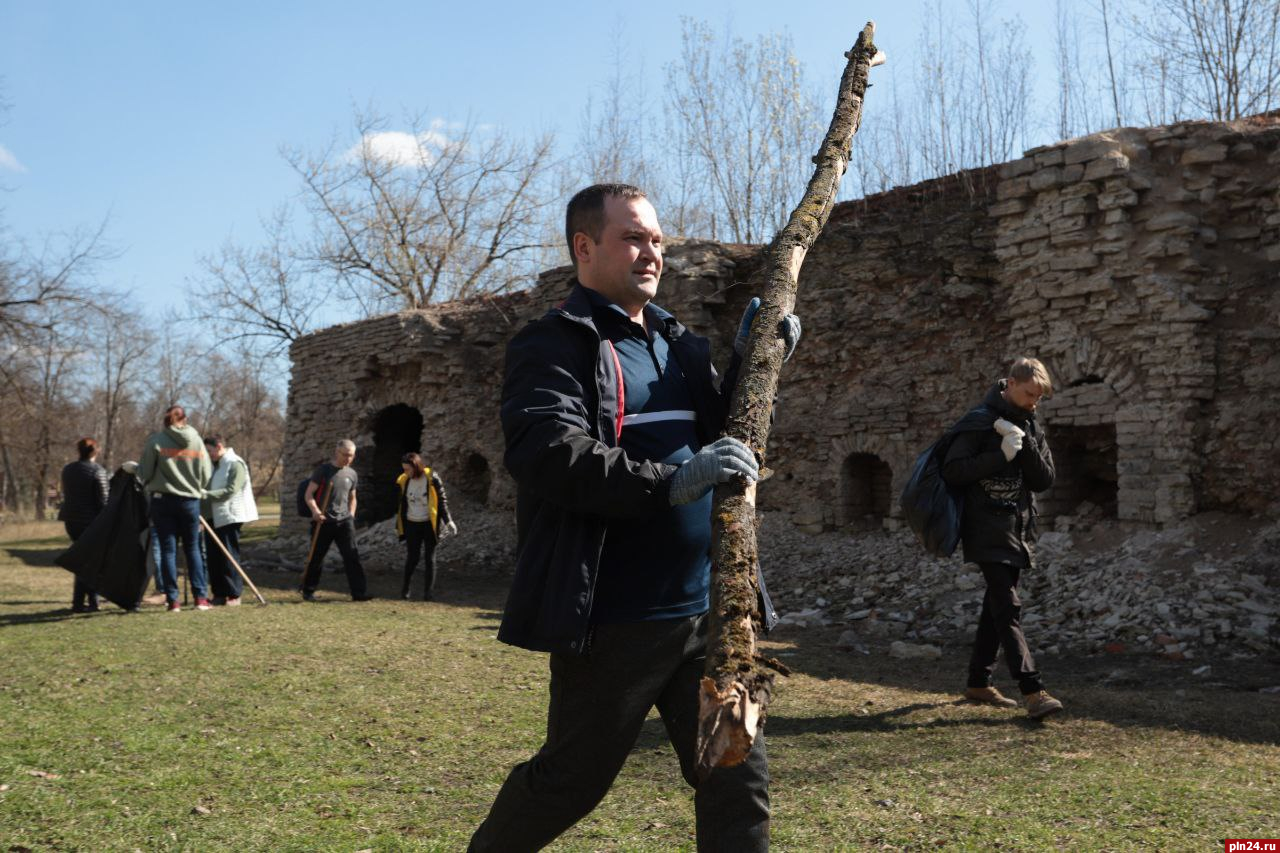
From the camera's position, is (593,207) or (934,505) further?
(934,505)

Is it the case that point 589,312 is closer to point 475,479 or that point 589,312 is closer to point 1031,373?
point 1031,373

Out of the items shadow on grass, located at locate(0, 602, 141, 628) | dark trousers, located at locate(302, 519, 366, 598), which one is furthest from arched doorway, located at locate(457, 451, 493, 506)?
shadow on grass, located at locate(0, 602, 141, 628)

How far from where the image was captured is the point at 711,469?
225 cm

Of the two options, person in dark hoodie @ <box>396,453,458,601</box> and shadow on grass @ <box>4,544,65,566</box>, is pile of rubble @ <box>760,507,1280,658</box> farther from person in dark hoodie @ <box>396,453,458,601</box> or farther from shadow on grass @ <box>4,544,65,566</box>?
shadow on grass @ <box>4,544,65,566</box>

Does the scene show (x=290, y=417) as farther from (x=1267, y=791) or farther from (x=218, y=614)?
(x=1267, y=791)

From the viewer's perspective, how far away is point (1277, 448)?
8.53m

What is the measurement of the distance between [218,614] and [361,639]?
1971 millimetres

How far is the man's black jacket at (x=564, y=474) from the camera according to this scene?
2.22 meters

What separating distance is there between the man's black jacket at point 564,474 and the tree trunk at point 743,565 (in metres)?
0.18

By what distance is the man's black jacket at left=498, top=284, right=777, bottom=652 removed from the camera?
2.22m

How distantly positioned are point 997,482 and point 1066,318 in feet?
16.5

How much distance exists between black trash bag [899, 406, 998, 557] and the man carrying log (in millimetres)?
3175

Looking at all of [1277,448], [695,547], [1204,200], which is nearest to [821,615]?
[1277,448]

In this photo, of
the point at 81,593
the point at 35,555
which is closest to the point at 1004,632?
the point at 81,593
